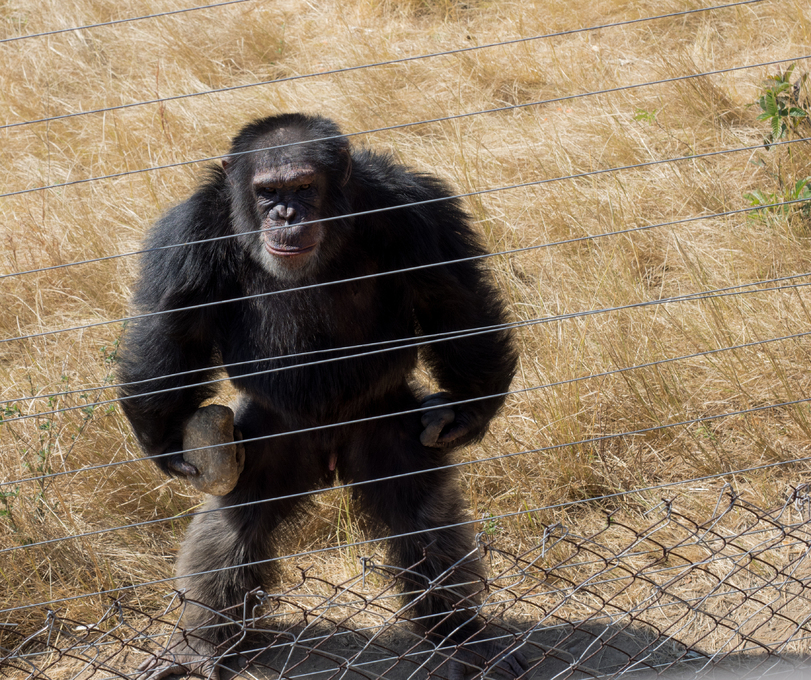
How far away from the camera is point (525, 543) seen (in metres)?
4.21

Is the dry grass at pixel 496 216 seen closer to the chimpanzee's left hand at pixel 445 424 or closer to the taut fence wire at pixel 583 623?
the taut fence wire at pixel 583 623

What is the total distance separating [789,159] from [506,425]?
3054 mm

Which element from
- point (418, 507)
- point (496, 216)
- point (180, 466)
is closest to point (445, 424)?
point (418, 507)

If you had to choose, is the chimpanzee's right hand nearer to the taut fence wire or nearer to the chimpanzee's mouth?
the taut fence wire

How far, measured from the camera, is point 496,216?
19.2ft

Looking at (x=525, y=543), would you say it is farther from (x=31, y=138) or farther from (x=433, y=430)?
(x=31, y=138)

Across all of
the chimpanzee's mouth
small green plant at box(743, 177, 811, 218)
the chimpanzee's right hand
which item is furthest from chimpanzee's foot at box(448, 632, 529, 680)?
small green plant at box(743, 177, 811, 218)

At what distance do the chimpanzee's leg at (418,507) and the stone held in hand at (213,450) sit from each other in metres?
0.59

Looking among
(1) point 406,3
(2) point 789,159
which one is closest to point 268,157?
(2) point 789,159

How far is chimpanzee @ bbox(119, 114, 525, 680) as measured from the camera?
3.34m

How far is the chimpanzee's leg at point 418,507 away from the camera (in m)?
3.56

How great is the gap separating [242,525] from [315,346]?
2.88ft

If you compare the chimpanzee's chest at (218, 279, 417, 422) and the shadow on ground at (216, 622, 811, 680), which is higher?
the chimpanzee's chest at (218, 279, 417, 422)

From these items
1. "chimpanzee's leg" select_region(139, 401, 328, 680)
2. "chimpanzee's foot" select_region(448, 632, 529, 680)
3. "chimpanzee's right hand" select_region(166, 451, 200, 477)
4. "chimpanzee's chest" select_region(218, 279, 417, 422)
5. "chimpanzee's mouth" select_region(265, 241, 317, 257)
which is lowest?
"chimpanzee's foot" select_region(448, 632, 529, 680)
